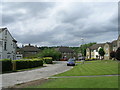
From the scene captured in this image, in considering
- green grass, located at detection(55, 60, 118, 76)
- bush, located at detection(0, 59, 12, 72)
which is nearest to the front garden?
bush, located at detection(0, 59, 12, 72)

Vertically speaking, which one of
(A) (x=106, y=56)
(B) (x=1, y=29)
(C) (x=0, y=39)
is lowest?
(A) (x=106, y=56)

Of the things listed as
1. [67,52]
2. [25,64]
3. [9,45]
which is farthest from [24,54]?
[25,64]

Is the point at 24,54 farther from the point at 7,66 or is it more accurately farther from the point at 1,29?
the point at 7,66

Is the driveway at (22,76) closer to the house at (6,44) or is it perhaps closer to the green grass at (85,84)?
the green grass at (85,84)

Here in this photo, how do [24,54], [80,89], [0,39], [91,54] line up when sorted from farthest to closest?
[91,54] → [24,54] → [0,39] → [80,89]

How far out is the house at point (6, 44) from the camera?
38706 millimetres

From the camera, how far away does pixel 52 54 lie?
58062 mm

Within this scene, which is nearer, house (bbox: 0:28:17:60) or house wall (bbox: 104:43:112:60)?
house (bbox: 0:28:17:60)

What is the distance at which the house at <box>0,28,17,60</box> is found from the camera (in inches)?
1524

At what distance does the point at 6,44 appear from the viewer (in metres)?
40.9

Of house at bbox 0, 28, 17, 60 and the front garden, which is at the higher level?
house at bbox 0, 28, 17, 60

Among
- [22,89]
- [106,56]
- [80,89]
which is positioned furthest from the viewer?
[106,56]

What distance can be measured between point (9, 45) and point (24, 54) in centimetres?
4742

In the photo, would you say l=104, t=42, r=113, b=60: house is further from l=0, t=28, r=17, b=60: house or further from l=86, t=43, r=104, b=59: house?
l=0, t=28, r=17, b=60: house
